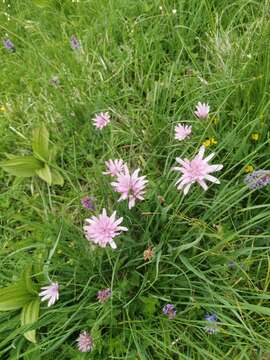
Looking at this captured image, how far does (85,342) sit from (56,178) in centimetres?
78

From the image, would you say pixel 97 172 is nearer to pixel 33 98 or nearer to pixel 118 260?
pixel 118 260

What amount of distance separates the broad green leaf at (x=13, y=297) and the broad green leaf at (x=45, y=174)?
0.50m

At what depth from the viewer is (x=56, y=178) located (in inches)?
77.2

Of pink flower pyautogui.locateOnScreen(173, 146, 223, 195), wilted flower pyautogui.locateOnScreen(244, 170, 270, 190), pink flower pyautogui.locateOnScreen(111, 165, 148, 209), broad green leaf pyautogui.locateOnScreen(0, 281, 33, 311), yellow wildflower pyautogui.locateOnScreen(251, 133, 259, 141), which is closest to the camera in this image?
pink flower pyautogui.locateOnScreen(173, 146, 223, 195)

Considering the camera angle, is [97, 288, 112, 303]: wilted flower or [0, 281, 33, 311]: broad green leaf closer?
[97, 288, 112, 303]: wilted flower

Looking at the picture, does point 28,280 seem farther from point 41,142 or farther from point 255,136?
point 255,136

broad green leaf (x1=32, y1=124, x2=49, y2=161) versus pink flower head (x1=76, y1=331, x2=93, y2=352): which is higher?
broad green leaf (x1=32, y1=124, x2=49, y2=161)

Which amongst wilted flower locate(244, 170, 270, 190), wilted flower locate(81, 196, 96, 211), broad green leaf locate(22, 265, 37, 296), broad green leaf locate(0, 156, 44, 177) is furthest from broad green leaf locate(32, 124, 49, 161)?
wilted flower locate(244, 170, 270, 190)

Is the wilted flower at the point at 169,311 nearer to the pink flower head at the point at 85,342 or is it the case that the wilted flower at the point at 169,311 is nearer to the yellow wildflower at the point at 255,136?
the pink flower head at the point at 85,342

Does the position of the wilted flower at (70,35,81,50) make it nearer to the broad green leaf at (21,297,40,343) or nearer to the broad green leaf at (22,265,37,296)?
the broad green leaf at (22,265,37,296)

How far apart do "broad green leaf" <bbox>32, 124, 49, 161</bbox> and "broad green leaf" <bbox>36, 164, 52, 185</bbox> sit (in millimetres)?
53

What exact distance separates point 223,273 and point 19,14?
2212mm

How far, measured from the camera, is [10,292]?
153 centimetres

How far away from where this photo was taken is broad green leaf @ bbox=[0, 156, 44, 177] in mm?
1914
